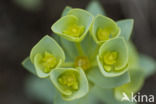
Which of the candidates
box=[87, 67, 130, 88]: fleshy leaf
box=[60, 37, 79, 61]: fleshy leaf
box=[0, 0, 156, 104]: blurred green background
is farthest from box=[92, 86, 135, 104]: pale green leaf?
box=[0, 0, 156, 104]: blurred green background

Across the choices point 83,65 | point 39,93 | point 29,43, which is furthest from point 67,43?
point 29,43

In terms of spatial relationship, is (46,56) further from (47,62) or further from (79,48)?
(79,48)

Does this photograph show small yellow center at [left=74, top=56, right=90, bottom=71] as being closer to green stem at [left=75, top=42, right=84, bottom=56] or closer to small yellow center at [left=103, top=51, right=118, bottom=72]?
green stem at [left=75, top=42, right=84, bottom=56]

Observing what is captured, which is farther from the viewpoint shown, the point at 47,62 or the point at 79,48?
the point at 79,48

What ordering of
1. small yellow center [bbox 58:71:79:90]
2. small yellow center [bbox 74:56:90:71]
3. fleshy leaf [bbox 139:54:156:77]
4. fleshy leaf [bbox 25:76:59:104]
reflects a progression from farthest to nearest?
1. fleshy leaf [bbox 139:54:156:77]
2. fleshy leaf [bbox 25:76:59:104]
3. small yellow center [bbox 74:56:90:71]
4. small yellow center [bbox 58:71:79:90]

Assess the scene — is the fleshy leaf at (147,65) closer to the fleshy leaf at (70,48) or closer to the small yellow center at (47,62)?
the fleshy leaf at (70,48)

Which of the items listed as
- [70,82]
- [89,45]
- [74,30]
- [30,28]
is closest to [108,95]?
[89,45]

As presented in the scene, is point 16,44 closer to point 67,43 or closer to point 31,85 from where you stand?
point 31,85
